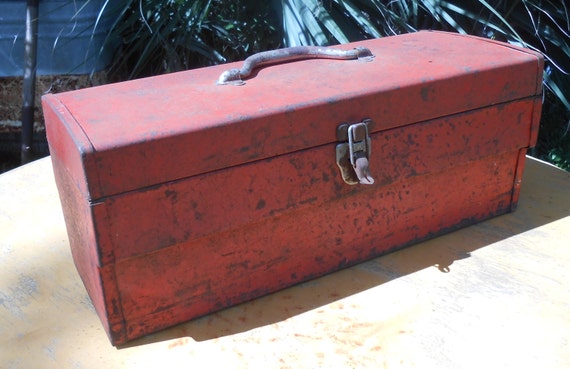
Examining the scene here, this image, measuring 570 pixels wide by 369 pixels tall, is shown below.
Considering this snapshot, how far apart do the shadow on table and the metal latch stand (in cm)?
21

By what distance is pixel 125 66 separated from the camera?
242 centimetres

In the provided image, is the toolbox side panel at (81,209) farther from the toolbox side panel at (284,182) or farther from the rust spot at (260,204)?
the rust spot at (260,204)

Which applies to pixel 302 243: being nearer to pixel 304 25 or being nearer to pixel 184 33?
pixel 304 25

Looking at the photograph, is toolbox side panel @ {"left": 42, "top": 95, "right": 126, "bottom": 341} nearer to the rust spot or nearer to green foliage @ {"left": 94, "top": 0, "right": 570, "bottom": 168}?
the rust spot

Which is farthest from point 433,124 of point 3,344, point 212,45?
point 212,45

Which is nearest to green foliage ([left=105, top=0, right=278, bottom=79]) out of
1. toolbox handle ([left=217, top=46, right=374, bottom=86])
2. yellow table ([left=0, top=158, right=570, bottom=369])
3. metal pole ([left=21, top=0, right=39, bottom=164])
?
metal pole ([left=21, top=0, right=39, bottom=164])

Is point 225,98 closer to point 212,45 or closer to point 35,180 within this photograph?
point 35,180

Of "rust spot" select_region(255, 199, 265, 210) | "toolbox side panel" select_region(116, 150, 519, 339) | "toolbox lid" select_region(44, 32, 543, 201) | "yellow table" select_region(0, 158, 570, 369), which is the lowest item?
"yellow table" select_region(0, 158, 570, 369)

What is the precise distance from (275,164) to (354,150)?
151 mm

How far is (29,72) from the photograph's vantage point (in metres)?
2.24

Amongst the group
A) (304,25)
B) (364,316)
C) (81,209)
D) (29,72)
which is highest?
(304,25)

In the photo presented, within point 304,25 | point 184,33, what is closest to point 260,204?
point 304,25

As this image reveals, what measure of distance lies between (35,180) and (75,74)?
783 mm

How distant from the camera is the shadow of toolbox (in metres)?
1.06
